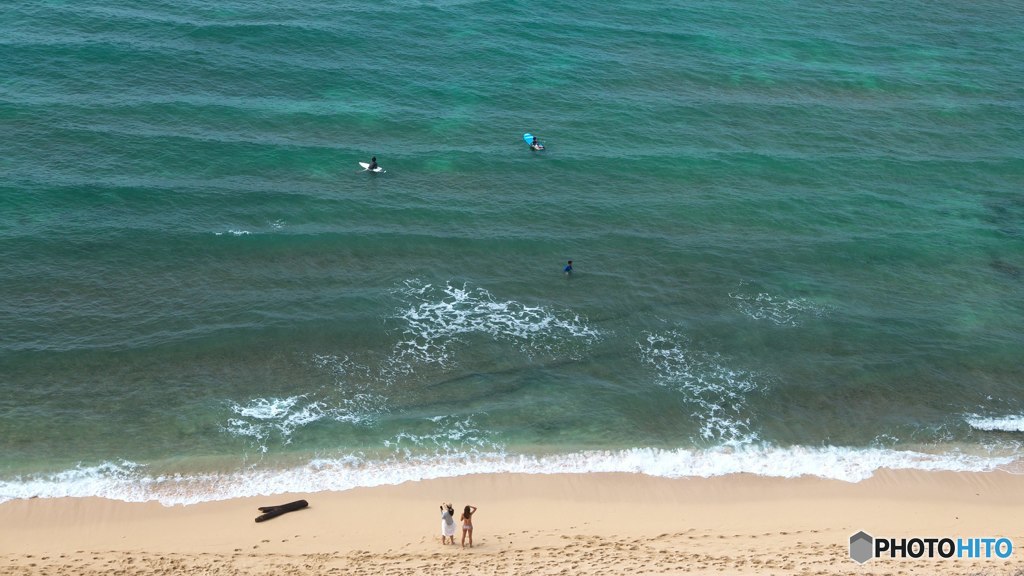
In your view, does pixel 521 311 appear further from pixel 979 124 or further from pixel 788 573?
pixel 979 124

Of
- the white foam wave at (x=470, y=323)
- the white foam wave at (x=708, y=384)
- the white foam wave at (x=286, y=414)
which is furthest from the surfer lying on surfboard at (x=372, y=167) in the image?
the white foam wave at (x=708, y=384)

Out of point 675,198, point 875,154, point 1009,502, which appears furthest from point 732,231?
point 1009,502

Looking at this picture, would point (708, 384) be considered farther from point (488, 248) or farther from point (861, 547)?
point (488, 248)

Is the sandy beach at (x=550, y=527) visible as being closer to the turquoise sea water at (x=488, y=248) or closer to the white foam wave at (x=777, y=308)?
the turquoise sea water at (x=488, y=248)

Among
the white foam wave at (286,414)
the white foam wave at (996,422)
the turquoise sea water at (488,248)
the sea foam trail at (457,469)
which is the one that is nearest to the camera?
the sea foam trail at (457,469)

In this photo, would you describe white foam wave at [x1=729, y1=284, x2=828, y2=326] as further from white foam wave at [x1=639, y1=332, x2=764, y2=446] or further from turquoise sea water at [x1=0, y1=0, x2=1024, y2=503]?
white foam wave at [x1=639, y1=332, x2=764, y2=446]

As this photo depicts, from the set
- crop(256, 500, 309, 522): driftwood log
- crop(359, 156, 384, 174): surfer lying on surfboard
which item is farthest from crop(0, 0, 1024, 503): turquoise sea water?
crop(256, 500, 309, 522): driftwood log
